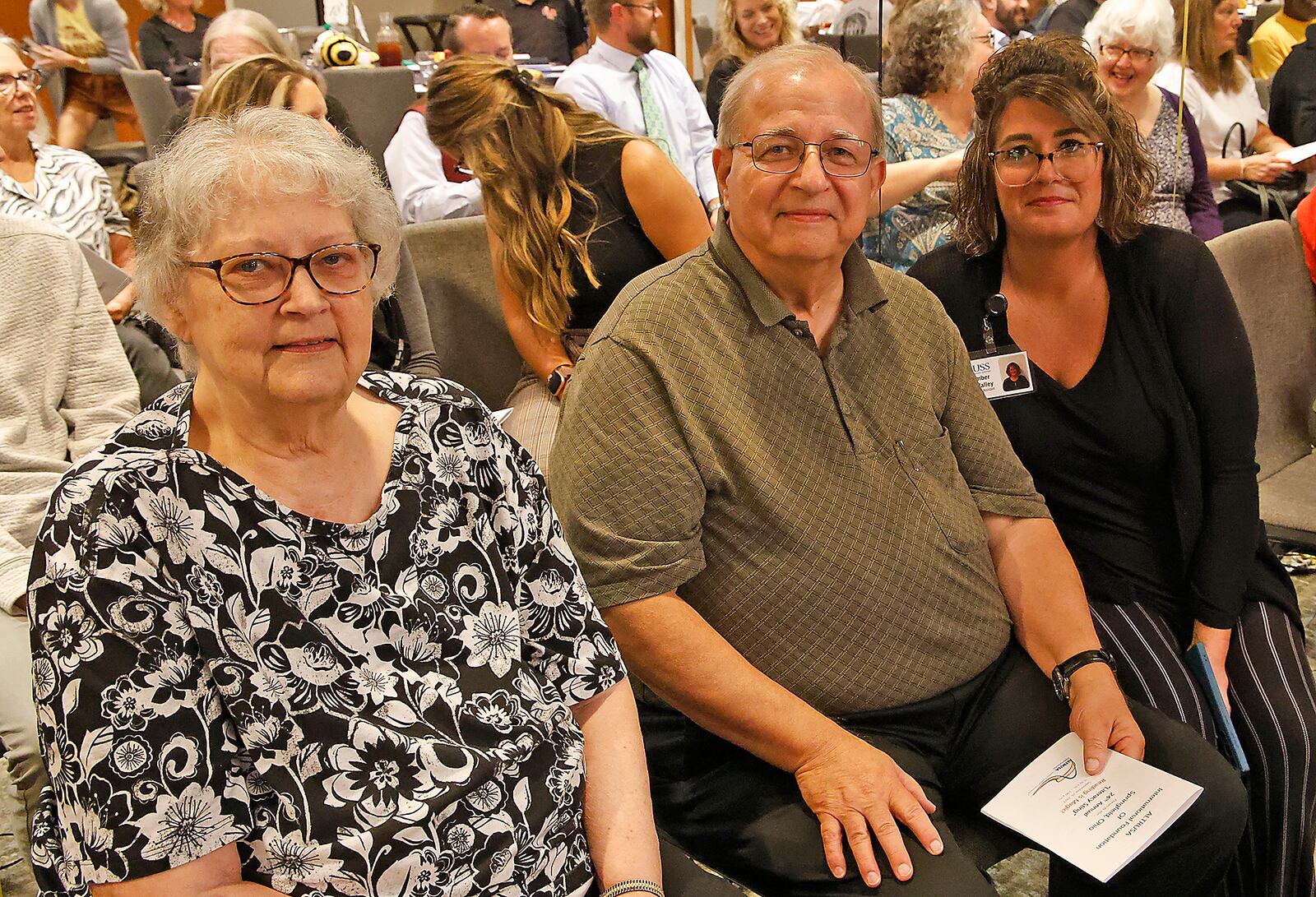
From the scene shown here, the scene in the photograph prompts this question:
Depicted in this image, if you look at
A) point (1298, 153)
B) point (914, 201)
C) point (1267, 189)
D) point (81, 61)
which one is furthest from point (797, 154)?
point (81, 61)

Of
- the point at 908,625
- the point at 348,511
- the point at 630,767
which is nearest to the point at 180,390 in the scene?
the point at 348,511

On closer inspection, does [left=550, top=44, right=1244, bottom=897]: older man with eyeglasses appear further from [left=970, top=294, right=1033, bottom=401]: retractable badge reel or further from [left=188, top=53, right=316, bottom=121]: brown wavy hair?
[left=188, top=53, right=316, bottom=121]: brown wavy hair

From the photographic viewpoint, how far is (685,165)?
456 centimetres

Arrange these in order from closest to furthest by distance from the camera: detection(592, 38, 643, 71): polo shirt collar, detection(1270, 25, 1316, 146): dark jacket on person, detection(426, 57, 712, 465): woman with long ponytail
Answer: detection(426, 57, 712, 465): woman with long ponytail < detection(1270, 25, 1316, 146): dark jacket on person < detection(592, 38, 643, 71): polo shirt collar

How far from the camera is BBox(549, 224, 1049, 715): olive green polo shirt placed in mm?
1458

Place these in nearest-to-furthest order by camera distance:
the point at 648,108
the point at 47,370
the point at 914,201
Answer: the point at 47,370
the point at 914,201
the point at 648,108

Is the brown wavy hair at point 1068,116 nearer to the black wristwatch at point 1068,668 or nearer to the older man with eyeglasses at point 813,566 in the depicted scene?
the older man with eyeglasses at point 813,566

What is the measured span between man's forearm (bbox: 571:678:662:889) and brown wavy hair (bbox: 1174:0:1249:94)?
Result: 3.82 meters

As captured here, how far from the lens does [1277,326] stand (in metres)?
2.54

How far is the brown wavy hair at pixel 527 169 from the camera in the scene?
104 inches

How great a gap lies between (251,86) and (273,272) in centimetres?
187

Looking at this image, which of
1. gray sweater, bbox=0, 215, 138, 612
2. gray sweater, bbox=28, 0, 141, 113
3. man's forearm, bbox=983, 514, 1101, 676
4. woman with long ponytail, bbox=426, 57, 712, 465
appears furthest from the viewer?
gray sweater, bbox=28, 0, 141, 113

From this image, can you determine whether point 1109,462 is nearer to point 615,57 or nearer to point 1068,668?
point 1068,668

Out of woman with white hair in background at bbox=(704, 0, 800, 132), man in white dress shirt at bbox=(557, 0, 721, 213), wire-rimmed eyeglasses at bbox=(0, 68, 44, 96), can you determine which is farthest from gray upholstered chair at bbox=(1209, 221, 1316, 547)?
wire-rimmed eyeglasses at bbox=(0, 68, 44, 96)
